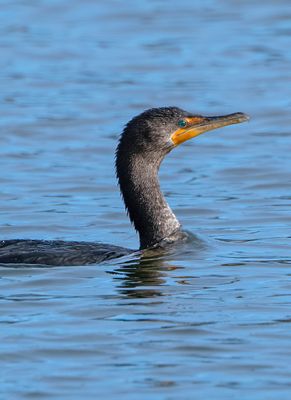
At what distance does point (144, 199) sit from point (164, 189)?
3.74 metres

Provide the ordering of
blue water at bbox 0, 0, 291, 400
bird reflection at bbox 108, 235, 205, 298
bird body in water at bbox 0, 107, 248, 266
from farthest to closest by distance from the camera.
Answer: bird body in water at bbox 0, 107, 248, 266 → bird reflection at bbox 108, 235, 205, 298 → blue water at bbox 0, 0, 291, 400

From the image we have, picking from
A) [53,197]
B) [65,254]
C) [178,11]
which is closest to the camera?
[65,254]

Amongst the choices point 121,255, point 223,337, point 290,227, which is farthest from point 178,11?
point 223,337

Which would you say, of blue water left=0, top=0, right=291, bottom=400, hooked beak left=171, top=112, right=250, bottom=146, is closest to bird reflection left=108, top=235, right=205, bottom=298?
blue water left=0, top=0, right=291, bottom=400

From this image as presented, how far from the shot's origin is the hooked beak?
12891 millimetres

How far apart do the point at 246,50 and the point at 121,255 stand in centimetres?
1239

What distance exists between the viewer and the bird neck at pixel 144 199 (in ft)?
41.5

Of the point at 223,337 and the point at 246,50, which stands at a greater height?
the point at 246,50

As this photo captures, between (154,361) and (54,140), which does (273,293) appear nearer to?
(154,361)

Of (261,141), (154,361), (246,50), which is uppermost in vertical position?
(246,50)

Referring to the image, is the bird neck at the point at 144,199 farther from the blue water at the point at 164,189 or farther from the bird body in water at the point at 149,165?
the blue water at the point at 164,189

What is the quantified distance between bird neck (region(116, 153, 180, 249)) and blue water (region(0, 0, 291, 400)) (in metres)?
0.36

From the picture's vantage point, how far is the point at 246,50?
949 inches

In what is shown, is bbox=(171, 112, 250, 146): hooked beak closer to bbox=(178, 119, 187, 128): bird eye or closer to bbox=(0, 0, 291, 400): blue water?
bbox=(178, 119, 187, 128): bird eye
